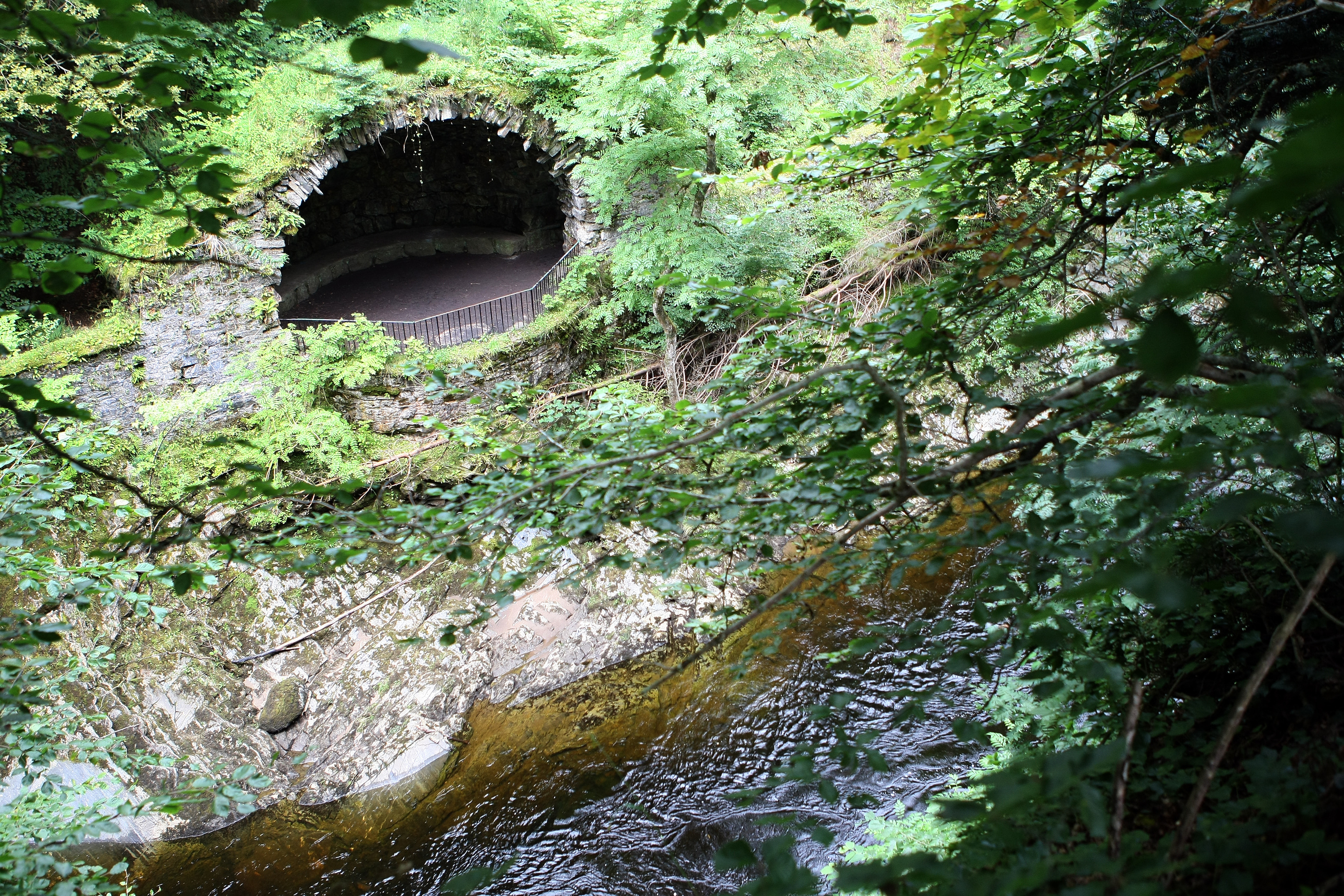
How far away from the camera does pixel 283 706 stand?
6191 mm

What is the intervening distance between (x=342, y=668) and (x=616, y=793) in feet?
10.3

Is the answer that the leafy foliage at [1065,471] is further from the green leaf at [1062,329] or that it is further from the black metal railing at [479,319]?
the black metal railing at [479,319]

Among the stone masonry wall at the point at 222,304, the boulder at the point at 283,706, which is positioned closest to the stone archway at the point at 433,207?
the stone masonry wall at the point at 222,304

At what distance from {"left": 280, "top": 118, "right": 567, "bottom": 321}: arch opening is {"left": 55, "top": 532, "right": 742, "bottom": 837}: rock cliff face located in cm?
471

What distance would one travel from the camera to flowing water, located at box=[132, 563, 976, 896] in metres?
4.47

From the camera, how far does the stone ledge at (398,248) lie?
35.6ft

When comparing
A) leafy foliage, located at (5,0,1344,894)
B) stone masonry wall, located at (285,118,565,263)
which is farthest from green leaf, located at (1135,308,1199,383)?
stone masonry wall, located at (285,118,565,263)

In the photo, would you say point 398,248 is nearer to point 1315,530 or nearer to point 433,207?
point 433,207

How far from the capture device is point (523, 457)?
7.47 ft

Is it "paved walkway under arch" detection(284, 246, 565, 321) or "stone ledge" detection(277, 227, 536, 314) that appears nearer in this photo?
"paved walkway under arch" detection(284, 246, 565, 321)

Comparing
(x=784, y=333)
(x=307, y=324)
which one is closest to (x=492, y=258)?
(x=307, y=324)

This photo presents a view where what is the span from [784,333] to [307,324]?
860cm

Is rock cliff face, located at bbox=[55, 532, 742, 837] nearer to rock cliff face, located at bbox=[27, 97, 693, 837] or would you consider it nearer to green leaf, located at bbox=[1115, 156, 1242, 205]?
rock cliff face, located at bbox=[27, 97, 693, 837]

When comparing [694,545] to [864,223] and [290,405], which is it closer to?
[290,405]
